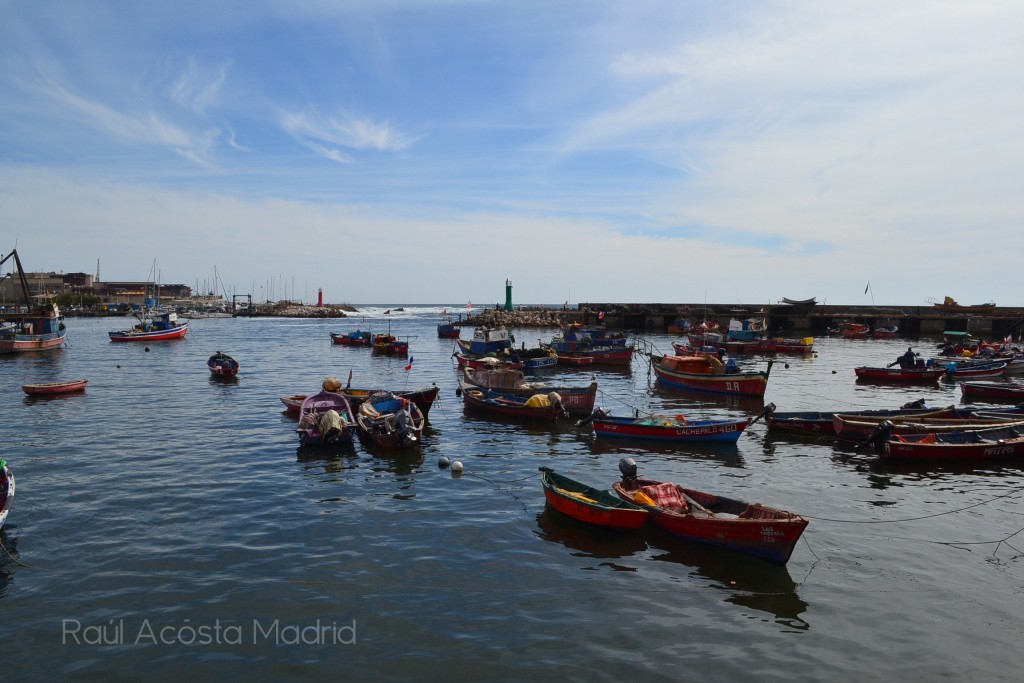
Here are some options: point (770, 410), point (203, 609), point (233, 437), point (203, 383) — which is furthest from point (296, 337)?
point (203, 609)

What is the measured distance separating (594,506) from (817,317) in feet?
351

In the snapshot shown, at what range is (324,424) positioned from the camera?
2575 centimetres

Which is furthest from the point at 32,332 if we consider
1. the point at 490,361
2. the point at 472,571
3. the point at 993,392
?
the point at 993,392

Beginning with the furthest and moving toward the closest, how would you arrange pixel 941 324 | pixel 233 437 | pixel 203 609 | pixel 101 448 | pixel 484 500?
pixel 941 324, pixel 233 437, pixel 101 448, pixel 484 500, pixel 203 609

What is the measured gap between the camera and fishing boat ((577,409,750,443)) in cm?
2712

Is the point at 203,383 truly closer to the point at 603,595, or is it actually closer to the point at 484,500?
the point at 484,500

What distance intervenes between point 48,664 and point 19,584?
3770 mm

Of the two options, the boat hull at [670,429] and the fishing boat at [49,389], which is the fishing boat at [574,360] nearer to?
the boat hull at [670,429]

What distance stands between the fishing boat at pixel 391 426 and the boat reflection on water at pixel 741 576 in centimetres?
1169

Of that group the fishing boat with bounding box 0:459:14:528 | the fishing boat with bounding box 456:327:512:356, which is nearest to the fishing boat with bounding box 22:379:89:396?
the fishing boat with bounding box 0:459:14:528

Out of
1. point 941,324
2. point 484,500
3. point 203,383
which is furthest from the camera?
point 941,324

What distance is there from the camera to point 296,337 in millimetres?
105938

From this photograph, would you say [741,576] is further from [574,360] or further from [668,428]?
[574,360]

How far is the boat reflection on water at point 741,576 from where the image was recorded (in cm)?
1334
